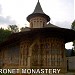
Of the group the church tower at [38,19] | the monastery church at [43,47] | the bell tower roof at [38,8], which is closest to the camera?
the monastery church at [43,47]

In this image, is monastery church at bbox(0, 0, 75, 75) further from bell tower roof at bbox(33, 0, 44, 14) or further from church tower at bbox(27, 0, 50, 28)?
bell tower roof at bbox(33, 0, 44, 14)

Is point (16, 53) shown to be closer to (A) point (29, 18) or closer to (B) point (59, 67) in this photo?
(B) point (59, 67)

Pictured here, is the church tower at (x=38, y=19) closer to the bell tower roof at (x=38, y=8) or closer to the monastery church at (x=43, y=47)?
the bell tower roof at (x=38, y=8)

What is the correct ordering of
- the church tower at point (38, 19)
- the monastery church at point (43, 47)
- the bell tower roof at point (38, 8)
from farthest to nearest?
the bell tower roof at point (38, 8) → the church tower at point (38, 19) → the monastery church at point (43, 47)

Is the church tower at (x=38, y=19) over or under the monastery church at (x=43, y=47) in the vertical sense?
over

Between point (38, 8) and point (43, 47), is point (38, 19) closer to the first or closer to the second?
point (38, 8)

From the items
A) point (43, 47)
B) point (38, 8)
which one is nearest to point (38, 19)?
point (38, 8)

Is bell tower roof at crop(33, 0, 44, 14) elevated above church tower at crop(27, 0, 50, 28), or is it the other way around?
bell tower roof at crop(33, 0, 44, 14)

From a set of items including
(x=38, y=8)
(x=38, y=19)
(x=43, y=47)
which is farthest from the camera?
(x=38, y=8)

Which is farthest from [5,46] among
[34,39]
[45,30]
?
[45,30]

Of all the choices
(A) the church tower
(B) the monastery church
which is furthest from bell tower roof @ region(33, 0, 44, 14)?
(B) the monastery church

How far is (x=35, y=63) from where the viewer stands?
59.3 feet

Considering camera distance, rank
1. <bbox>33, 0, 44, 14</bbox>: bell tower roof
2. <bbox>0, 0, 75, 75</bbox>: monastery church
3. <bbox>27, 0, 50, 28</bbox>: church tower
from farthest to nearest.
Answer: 1. <bbox>33, 0, 44, 14</bbox>: bell tower roof
2. <bbox>27, 0, 50, 28</bbox>: church tower
3. <bbox>0, 0, 75, 75</bbox>: monastery church

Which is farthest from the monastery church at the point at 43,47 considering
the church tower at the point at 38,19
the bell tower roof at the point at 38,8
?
the bell tower roof at the point at 38,8
